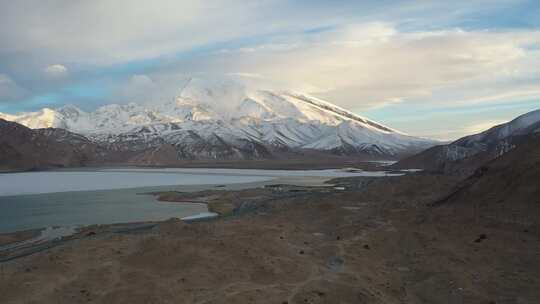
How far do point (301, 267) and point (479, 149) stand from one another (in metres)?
117

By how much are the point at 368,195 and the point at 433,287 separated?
4243 cm

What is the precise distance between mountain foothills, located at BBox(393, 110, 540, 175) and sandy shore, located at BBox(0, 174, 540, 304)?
55.2m

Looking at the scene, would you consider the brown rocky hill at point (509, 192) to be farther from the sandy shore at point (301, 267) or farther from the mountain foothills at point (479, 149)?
the mountain foothills at point (479, 149)

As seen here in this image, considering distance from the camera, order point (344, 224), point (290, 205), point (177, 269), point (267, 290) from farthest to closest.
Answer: point (290, 205) < point (344, 224) < point (177, 269) < point (267, 290)

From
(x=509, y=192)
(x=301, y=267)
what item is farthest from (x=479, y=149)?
(x=301, y=267)

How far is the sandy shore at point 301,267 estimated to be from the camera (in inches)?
792

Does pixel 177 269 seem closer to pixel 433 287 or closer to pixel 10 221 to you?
pixel 433 287

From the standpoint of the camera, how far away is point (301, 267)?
24.4m

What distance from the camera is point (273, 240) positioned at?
30812 millimetres

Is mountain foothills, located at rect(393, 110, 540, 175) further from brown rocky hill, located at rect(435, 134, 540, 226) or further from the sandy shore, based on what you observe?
the sandy shore

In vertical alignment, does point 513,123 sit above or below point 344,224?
above

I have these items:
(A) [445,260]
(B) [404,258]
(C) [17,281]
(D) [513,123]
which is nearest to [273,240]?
(B) [404,258]

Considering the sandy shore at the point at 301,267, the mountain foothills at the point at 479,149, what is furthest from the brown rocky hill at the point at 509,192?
the mountain foothills at the point at 479,149

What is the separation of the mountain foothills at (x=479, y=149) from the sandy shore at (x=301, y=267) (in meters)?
55.2
